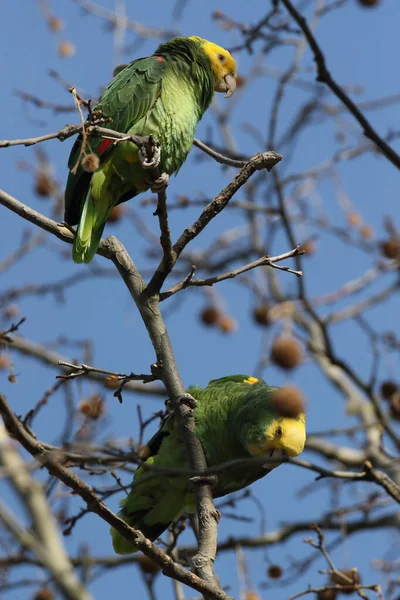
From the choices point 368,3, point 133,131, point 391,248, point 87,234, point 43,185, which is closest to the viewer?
point 87,234

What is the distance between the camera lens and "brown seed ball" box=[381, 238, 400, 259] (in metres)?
6.82

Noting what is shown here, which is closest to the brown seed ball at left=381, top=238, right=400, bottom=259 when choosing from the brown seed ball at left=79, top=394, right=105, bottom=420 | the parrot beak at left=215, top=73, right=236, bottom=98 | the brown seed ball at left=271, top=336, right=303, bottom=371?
the parrot beak at left=215, top=73, right=236, bottom=98

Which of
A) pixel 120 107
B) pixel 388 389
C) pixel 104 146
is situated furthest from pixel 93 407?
pixel 388 389

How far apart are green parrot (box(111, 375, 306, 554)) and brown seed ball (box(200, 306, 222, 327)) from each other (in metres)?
3.57

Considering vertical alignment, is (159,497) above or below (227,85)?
below

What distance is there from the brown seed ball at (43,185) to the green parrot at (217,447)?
176 inches

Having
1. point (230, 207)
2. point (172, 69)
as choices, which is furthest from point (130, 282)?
point (230, 207)

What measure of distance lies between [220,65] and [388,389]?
220 centimetres

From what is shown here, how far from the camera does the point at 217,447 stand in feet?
12.2

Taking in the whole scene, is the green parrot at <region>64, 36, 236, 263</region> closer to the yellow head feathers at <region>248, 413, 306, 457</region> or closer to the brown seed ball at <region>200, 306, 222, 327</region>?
the yellow head feathers at <region>248, 413, 306, 457</region>

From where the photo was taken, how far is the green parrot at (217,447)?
354 cm

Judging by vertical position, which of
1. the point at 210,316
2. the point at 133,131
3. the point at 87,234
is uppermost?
the point at 210,316

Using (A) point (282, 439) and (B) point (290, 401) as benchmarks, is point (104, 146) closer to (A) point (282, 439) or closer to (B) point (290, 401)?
(A) point (282, 439)

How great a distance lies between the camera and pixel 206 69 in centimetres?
445
